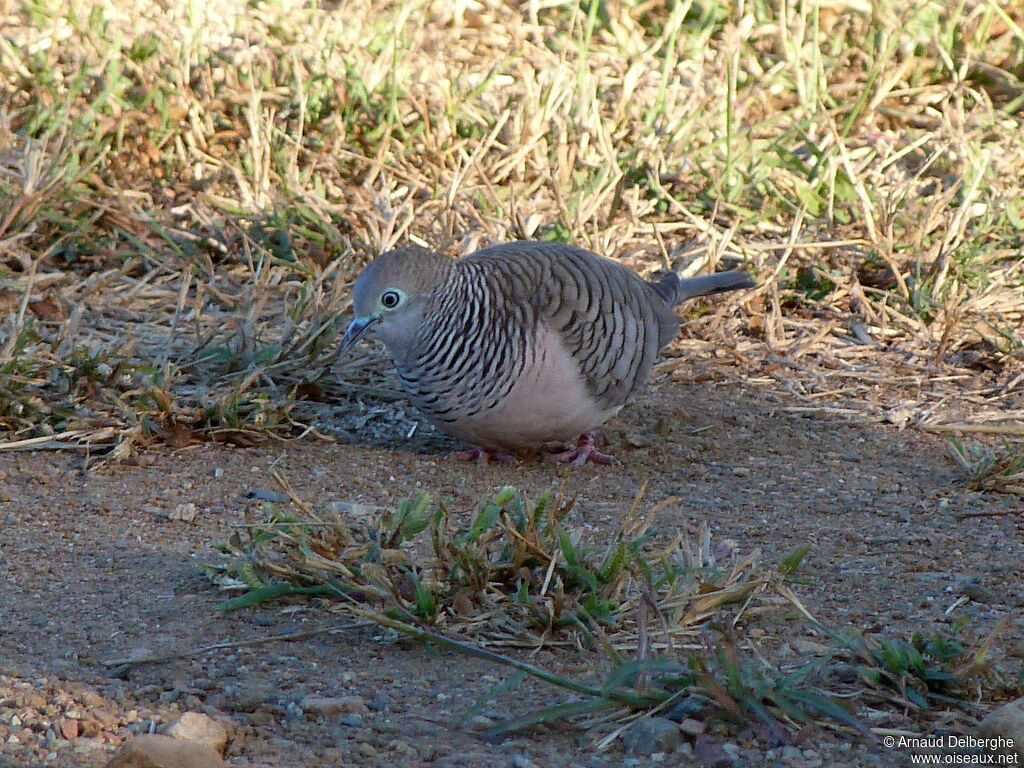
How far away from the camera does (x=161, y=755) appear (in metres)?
2.09

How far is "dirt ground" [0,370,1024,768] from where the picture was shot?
2.32m

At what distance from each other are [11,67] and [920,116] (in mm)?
4166

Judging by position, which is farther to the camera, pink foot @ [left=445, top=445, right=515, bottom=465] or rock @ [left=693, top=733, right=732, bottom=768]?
pink foot @ [left=445, top=445, right=515, bottom=465]

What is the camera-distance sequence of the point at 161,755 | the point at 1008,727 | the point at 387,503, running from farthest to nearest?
1. the point at 387,503
2. the point at 1008,727
3. the point at 161,755

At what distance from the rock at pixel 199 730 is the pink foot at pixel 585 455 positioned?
77.0 inches

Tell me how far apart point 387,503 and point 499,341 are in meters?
0.56

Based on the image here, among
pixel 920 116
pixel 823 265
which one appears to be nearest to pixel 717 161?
pixel 823 265

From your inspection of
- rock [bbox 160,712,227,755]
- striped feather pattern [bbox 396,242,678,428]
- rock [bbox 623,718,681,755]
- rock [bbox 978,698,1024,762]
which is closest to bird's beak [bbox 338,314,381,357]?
striped feather pattern [bbox 396,242,678,428]

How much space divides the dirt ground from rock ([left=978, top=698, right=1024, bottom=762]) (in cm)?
14

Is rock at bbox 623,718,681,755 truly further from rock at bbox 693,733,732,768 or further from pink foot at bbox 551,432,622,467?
pink foot at bbox 551,432,622,467

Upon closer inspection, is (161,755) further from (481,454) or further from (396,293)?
(481,454)

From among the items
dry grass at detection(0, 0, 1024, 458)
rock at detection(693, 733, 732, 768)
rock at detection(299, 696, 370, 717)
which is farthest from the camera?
dry grass at detection(0, 0, 1024, 458)

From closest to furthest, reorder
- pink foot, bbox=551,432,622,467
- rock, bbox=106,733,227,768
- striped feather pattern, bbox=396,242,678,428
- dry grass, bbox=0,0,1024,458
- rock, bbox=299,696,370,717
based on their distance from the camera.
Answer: rock, bbox=106,733,227,768, rock, bbox=299,696,370,717, striped feather pattern, bbox=396,242,678,428, pink foot, bbox=551,432,622,467, dry grass, bbox=0,0,1024,458

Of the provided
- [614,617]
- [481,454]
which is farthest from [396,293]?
[614,617]
